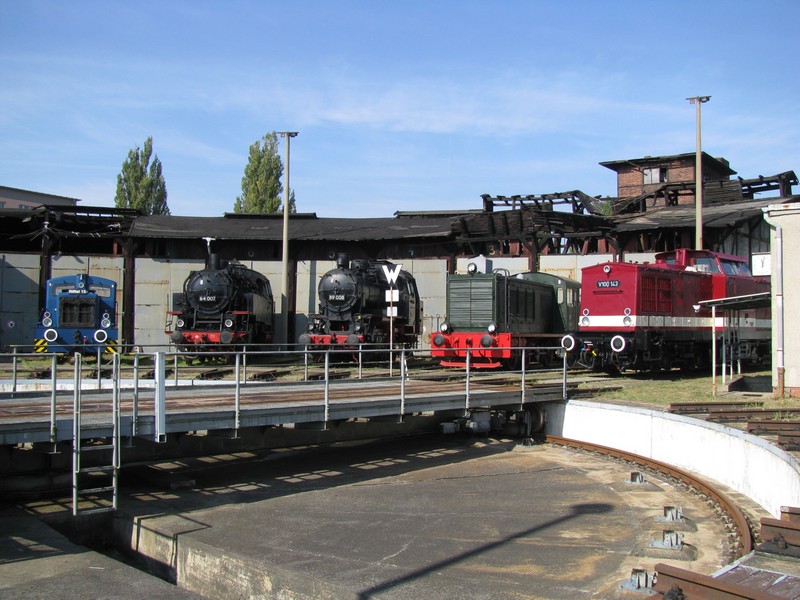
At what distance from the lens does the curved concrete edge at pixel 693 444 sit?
8727mm

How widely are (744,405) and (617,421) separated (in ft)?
7.61

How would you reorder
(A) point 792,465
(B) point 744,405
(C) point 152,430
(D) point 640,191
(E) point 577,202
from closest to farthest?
(A) point 792,465, (C) point 152,430, (B) point 744,405, (E) point 577,202, (D) point 640,191

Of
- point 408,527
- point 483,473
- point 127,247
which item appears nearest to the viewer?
point 408,527

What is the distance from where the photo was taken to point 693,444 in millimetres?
11680

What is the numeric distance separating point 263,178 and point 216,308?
118 ft

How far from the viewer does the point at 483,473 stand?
11977mm

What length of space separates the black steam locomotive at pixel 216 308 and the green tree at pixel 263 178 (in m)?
33.5

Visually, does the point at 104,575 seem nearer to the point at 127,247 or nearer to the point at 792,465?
the point at 792,465

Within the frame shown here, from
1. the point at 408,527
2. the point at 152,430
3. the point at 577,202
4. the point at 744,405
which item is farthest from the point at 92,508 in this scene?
the point at 577,202

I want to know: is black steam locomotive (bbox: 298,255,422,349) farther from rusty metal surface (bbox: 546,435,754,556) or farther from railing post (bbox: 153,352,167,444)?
railing post (bbox: 153,352,167,444)

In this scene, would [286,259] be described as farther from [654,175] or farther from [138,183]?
[138,183]

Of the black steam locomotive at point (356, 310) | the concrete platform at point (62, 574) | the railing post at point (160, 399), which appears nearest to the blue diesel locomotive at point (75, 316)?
the black steam locomotive at point (356, 310)

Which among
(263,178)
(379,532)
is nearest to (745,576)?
(379,532)

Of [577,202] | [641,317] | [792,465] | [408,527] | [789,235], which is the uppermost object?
[577,202]
